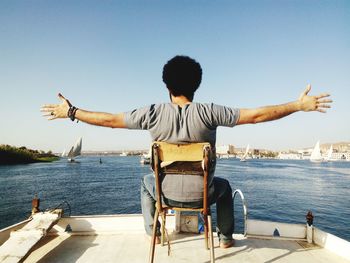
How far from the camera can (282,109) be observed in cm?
210

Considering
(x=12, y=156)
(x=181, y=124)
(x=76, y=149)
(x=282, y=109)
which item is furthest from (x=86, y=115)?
(x=76, y=149)

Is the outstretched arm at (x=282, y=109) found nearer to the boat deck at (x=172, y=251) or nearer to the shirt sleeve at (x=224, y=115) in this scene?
the shirt sleeve at (x=224, y=115)

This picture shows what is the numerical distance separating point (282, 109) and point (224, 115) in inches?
18.4

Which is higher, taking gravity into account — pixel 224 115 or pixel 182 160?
pixel 224 115

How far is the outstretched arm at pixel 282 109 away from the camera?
6.84 ft

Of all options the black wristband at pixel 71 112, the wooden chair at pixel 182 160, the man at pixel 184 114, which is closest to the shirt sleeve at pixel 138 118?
the man at pixel 184 114

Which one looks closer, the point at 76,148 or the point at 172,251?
the point at 172,251

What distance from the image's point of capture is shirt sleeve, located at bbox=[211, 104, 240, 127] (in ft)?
7.02

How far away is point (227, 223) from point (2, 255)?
106 inches

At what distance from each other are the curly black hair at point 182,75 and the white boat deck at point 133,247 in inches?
79.4

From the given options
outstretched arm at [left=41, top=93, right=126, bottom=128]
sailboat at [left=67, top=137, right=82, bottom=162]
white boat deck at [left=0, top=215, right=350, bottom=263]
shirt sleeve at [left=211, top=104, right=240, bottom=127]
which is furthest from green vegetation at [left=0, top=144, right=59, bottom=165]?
shirt sleeve at [left=211, top=104, right=240, bottom=127]

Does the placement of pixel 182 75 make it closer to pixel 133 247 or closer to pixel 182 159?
pixel 182 159

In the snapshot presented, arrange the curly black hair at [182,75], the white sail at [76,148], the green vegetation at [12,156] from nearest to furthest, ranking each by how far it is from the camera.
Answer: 1. the curly black hair at [182,75]
2. the green vegetation at [12,156]
3. the white sail at [76,148]

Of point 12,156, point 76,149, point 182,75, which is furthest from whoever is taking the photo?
point 76,149
